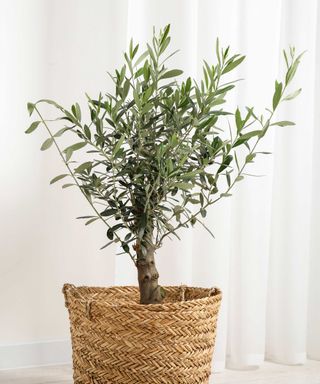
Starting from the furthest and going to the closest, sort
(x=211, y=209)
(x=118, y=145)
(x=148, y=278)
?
(x=211, y=209)
(x=148, y=278)
(x=118, y=145)

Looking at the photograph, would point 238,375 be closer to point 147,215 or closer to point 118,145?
point 147,215

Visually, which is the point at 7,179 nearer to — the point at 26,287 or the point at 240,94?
the point at 26,287

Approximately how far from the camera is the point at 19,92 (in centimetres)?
183

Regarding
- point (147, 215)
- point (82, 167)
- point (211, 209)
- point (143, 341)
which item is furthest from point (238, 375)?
point (82, 167)

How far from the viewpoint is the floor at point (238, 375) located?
1761 millimetres

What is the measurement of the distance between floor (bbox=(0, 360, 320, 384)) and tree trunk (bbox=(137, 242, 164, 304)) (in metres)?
0.38

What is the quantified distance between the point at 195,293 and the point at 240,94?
0.62 m

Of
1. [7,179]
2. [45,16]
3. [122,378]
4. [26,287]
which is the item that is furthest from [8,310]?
[45,16]

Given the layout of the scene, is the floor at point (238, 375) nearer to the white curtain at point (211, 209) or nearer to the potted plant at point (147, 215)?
the white curtain at point (211, 209)

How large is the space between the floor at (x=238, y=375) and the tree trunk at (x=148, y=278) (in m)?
0.38

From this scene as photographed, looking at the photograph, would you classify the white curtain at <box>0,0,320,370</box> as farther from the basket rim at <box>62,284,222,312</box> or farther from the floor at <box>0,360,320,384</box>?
the basket rim at <box>62,284,222,312</box>

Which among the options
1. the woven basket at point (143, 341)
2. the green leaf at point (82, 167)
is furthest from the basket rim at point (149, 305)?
the green leaf at point (82, 167)

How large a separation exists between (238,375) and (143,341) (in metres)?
0.57

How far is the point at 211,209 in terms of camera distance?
1892 mm
